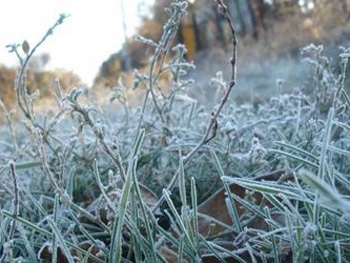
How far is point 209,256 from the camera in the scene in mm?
582

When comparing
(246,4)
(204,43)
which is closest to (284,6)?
(246,4)

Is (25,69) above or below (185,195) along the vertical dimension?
above

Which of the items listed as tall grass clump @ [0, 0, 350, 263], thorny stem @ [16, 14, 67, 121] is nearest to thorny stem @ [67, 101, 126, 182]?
tall grass clump @ [0, 0, 350, 263]

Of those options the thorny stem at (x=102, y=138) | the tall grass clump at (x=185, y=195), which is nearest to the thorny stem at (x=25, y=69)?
the tall grass clump at (x=185, y=195)

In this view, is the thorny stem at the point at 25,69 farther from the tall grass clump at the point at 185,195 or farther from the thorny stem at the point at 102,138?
the thorny stem at the point at 102,138

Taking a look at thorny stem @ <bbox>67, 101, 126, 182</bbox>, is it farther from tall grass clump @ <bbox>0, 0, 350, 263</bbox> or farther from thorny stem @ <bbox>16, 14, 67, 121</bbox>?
thorny stem @ <bbox>16, 14, 67, 121</bbox>

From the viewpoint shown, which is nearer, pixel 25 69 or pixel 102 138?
pixel 102 138

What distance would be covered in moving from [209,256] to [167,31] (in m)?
0.35

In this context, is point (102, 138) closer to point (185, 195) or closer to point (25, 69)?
point (185, 195)

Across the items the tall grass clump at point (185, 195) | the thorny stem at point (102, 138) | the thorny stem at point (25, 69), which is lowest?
the tall grass clump at point (185, 195)

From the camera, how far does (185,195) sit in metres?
0.57

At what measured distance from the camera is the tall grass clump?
53cm

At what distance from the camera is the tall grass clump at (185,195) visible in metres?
0.53

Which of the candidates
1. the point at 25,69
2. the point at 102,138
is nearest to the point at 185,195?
the point at 102,138
